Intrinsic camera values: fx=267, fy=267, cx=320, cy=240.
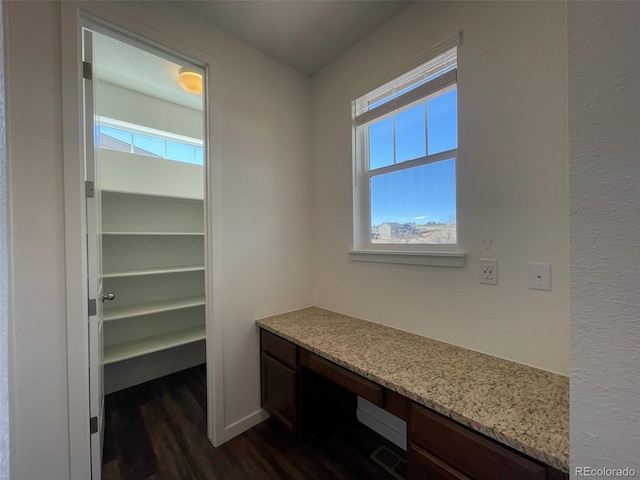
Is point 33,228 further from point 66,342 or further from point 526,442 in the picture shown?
point 526,442

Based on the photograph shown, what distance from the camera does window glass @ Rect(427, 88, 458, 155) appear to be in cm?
154

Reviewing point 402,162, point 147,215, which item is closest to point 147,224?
point 147,215

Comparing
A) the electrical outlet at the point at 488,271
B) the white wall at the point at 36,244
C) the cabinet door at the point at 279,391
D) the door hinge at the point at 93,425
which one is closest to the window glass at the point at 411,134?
the electrical outlet at the point at 488,271

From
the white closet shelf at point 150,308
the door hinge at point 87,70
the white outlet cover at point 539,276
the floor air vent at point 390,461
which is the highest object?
the door hinge at point 87,70

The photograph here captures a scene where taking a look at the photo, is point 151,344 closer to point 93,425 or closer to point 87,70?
A: point 93,425

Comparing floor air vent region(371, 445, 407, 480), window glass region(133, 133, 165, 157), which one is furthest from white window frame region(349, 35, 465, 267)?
window glass region(133, 133, 165, 157)

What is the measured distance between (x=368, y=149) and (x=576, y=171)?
1585mm

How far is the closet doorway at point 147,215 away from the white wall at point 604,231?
7.16ft

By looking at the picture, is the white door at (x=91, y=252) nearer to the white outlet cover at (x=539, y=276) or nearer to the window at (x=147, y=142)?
the window at (x=147, y=142)

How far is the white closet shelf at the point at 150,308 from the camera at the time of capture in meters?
2.29

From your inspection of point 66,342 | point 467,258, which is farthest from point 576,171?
point 66,342

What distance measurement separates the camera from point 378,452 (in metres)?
1.73

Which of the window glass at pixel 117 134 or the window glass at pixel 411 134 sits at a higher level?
the window glass at pixel 117 134

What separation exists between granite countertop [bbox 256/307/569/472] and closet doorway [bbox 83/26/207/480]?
1605 mm
